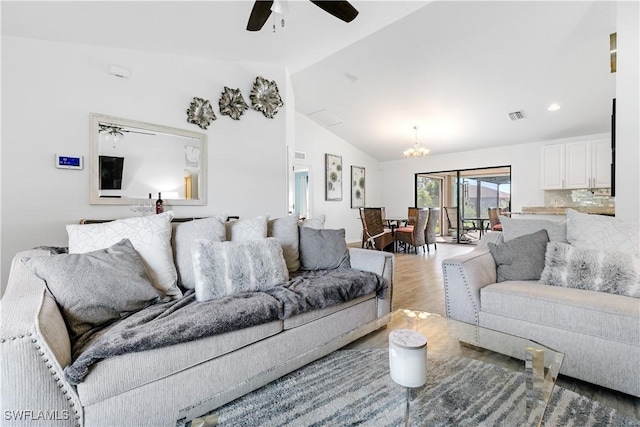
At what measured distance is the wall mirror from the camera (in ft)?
9.91

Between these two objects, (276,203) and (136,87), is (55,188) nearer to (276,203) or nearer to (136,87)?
(136,87)

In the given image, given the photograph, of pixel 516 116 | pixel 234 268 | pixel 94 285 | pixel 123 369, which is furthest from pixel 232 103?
pixel 516 116

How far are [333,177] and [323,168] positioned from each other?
0.39 meters

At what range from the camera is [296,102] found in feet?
18.9

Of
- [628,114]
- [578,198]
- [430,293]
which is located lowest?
[430,293]

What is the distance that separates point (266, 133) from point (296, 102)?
2.00m

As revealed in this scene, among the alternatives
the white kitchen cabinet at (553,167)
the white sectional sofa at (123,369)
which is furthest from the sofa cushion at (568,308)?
the white kitchen cabinet at (553,167)

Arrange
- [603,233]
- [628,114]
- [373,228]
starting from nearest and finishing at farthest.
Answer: [603,233] → [628,114] → [373,228]

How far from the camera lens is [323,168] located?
703 centimetres

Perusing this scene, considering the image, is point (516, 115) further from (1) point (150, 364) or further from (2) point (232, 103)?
(1) point (150, 364)

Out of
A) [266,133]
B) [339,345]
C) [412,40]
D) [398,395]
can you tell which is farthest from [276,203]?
[398,395]

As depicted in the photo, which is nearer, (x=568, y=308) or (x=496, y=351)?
(x=496, y=351)

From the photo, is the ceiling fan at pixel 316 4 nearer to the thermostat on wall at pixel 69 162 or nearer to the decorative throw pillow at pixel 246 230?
the decorative throw pillow at pixel 246 230

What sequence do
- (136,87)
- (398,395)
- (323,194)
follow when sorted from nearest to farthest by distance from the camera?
1. (398,395)
2. (136,87)
3. (323,194)
